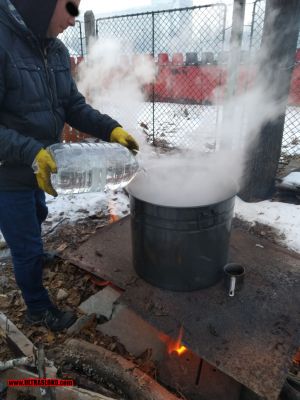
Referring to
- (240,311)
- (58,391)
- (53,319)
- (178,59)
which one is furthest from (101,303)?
(178,59)

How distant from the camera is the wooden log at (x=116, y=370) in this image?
2002 millimetres

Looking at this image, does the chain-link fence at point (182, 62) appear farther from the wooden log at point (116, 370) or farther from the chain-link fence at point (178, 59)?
the wooden log at point (116, 370)

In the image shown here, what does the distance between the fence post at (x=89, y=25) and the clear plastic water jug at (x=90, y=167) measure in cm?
524

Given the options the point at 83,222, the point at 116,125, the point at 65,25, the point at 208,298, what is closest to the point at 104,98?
the point at 83,222

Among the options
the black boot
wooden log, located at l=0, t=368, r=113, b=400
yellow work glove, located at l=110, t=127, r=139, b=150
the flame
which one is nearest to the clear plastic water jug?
yellow work glove, located at l=110, t=127, r=139, b=150

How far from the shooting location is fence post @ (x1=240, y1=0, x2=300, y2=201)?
148 inches

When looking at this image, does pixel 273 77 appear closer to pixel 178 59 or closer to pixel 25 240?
pixel 25 240

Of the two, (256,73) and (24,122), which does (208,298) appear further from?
(256,73)

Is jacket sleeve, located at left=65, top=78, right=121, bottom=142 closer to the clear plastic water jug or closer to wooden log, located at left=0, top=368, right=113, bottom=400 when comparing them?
the clear plastic water jug

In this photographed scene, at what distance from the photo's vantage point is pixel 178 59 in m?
8.66

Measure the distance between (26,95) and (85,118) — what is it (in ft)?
2.62

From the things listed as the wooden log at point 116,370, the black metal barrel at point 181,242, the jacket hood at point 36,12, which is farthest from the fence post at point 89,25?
the wooden log at point 116,370

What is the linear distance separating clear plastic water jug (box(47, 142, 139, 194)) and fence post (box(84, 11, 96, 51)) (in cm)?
524

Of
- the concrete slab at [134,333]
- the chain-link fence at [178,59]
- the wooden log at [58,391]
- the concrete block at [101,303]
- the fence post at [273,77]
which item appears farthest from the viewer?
the chain-link fence at [178,59]
